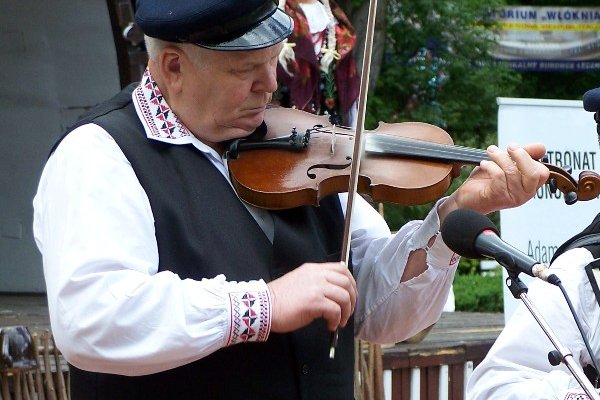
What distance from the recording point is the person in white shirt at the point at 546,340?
293 cm

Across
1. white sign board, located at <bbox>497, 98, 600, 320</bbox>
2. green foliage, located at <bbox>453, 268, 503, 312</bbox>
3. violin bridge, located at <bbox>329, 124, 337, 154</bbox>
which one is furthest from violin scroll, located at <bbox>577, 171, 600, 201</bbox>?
green foliage, located at <bbox>453, 268, 503, 312</bbox>

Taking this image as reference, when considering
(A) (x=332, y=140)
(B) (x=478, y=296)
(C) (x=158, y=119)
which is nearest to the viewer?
(C) (x=158, y=119)

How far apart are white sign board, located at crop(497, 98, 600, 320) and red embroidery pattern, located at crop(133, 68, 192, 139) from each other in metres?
2.95

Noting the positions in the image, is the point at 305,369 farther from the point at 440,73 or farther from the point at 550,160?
the point at 440,73

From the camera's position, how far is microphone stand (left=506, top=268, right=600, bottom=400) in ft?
6.66

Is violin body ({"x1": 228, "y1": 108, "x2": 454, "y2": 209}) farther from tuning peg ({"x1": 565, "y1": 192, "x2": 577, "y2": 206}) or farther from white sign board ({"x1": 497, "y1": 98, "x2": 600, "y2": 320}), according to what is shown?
white sign board ({"x1": 497, "y1": 98, "x2": 600, "y2": 320})

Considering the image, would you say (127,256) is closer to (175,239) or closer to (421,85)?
(175,239)

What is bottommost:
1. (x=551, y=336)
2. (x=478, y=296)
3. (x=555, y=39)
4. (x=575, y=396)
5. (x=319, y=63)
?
(x=478, y=296)

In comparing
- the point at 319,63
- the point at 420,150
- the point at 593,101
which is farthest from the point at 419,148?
the point at 319,63

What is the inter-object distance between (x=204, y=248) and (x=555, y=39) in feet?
52.0

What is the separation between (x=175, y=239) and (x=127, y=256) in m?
0.16

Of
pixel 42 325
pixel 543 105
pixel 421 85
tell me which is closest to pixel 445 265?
pixel 543 105

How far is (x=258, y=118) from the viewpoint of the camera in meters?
2.54

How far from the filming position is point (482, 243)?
2154 millimetres
